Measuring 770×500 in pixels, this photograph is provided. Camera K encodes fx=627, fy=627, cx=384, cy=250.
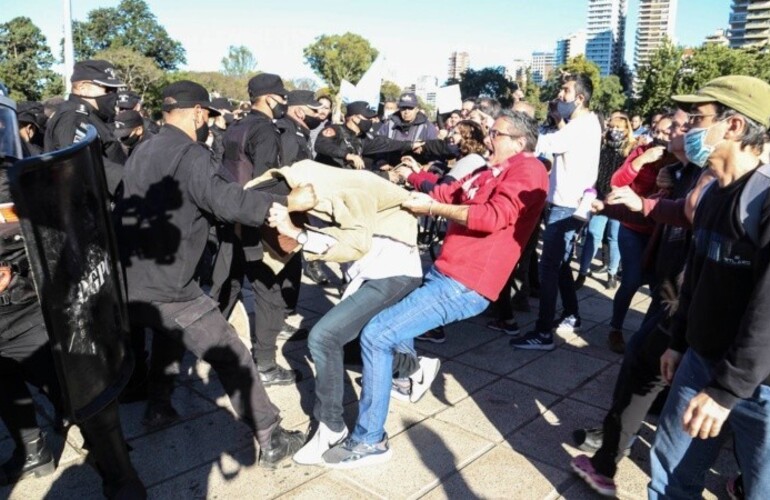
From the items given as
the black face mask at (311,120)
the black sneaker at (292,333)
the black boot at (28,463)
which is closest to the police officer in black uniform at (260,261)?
the black sneaker at (292,333)

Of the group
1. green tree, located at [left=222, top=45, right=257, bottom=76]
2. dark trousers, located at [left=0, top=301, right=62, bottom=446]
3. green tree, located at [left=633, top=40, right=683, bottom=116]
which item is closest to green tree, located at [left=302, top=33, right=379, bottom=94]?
green tree, located at [left=222, top=45, right=257, bottom=76]

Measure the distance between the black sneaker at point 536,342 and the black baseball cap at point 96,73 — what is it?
4024mm

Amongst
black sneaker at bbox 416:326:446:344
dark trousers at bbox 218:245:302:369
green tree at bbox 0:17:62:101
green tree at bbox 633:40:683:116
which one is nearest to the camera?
dark trousers at bbox 218:245:302:369

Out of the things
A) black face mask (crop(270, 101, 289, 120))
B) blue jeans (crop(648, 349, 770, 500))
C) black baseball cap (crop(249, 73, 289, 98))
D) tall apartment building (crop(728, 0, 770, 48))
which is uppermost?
tall apartment building (crop(728, 0, 770, 48))

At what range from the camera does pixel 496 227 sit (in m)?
3.40

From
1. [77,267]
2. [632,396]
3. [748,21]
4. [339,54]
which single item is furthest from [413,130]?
[748,21]

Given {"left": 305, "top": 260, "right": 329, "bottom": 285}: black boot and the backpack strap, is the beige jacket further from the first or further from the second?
{"left": 305, "top": 260, "right": 329, "bottom": 285}: black boot

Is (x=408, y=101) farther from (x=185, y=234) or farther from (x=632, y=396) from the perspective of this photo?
(x=632, y=396)

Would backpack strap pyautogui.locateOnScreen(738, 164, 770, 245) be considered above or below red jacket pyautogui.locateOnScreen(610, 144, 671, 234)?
above

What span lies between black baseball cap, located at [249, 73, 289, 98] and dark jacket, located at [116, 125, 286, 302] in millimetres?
2149

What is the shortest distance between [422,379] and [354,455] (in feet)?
3.30

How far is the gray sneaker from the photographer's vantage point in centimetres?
337

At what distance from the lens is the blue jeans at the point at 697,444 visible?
82.3 inches


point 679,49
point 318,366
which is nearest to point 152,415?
point 318,366
